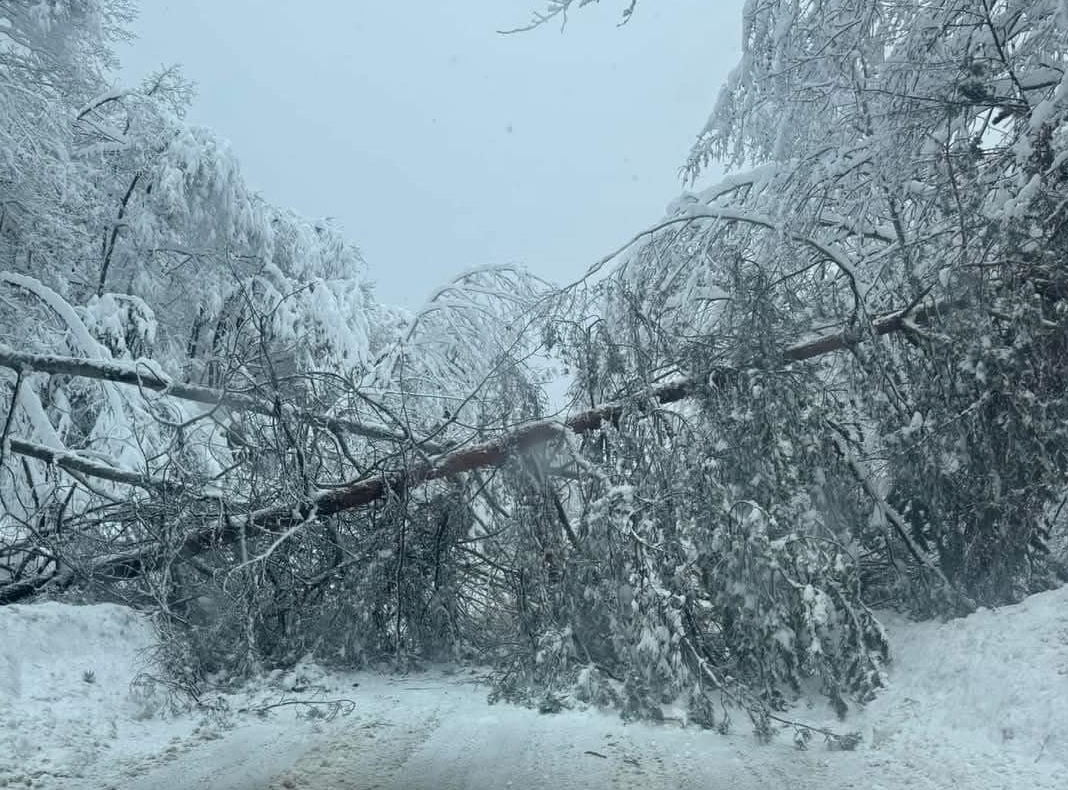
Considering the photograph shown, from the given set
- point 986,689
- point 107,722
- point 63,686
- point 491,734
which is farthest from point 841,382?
point 63,686

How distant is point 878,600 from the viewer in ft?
19.0

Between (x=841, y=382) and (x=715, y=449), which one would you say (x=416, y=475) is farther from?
(x=841, y=382)

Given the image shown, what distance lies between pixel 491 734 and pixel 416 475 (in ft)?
6.37

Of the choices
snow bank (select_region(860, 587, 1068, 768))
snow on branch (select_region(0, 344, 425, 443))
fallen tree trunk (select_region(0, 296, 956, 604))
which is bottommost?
snow bank (select_region(860, 587, 1068, 768))

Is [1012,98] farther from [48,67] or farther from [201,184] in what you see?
[201,184]

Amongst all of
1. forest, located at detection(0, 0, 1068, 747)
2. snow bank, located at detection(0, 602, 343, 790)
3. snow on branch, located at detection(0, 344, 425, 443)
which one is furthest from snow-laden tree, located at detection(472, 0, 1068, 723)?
snow on branch, located at detection(0, 344, 425, 443)

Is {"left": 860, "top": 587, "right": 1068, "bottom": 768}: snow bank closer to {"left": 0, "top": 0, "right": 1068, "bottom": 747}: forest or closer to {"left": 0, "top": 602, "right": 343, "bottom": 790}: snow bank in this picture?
{"left": 0, "top": 0, "right": 1068, "bottom": 747}: forest

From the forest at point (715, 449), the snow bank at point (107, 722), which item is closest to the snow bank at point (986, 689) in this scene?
the forest at point (715, 449)

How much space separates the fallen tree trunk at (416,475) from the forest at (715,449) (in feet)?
0.08

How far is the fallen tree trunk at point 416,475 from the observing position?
5797 millimetres

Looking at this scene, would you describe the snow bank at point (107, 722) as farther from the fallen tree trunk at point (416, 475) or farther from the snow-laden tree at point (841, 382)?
the snow-laden tree at point (841, 382)

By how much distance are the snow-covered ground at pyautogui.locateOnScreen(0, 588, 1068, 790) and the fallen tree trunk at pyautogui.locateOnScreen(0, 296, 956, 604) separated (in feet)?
2.40

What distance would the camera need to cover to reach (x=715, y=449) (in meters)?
5.48

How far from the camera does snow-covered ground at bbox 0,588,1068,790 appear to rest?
3.68 meters
